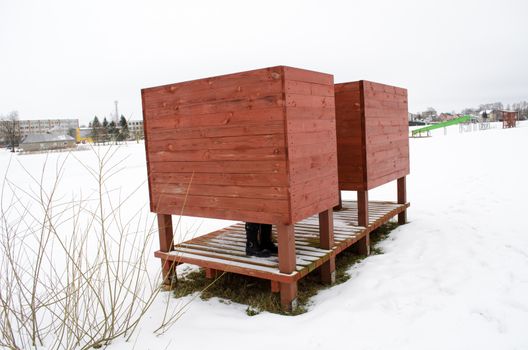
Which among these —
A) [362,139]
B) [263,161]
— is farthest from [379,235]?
[263,161]

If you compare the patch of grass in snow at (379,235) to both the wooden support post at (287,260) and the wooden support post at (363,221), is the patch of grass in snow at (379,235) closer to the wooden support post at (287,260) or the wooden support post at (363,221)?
the wooden support post at (363,221)

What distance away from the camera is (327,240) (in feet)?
14.8

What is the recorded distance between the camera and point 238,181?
4035 millimetres

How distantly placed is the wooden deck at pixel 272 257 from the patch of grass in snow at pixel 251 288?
239 mm

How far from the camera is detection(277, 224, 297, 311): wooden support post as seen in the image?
3.84m

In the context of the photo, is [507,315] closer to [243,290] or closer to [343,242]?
[343,242]

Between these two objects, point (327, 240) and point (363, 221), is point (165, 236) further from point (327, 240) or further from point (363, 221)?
point (363, 221)

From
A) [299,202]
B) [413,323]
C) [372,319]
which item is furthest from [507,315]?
[299,202]

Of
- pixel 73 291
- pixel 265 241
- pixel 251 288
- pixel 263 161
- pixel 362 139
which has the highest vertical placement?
pixel 362 139

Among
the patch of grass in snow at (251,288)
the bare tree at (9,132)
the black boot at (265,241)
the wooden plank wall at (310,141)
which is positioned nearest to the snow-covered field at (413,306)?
the patch of grass in snow at (251,288)

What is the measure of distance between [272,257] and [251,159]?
4.00 ft

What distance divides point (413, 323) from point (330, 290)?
1.15 meters

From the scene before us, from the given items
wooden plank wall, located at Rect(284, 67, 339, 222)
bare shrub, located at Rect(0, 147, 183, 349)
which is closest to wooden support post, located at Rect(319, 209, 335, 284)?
wooden plank wall, located at Rect(284, 67, 339, 222)

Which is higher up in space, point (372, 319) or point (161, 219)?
point (161, 219)
